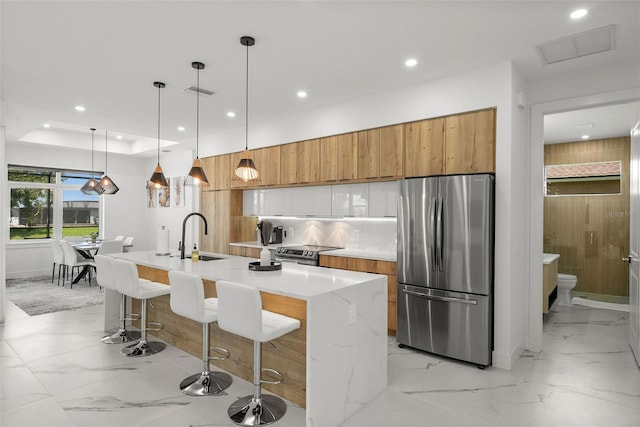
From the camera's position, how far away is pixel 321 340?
2334mm

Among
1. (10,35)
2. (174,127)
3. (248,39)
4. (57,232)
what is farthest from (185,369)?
(57,232)

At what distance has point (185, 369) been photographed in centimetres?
A: 336

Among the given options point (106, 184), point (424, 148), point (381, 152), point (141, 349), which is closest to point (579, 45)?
point (424, 148)

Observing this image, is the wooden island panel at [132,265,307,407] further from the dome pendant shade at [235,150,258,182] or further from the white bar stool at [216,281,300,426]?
the dome pendant shade at [235,150,258,182]

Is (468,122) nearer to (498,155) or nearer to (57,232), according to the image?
(498,155)

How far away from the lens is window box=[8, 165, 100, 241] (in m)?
7.81

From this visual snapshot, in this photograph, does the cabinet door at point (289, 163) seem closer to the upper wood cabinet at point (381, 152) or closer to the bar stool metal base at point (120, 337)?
the upper wood cabinet at point (381, 152)

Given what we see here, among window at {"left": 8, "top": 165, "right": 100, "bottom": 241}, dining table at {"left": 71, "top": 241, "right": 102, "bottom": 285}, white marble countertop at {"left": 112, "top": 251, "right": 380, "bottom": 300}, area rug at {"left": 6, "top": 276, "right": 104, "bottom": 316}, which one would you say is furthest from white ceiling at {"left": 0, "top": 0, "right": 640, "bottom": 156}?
window at {"left": 8, "top": 165, "right": 100, "bottom": 241}

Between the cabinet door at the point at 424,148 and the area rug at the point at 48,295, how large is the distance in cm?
513

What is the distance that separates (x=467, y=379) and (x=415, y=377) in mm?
447

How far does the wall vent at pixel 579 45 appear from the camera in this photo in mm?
2873

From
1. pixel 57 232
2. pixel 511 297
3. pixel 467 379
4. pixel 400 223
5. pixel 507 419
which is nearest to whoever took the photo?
pixel 507 419

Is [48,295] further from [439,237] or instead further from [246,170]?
[439,237]

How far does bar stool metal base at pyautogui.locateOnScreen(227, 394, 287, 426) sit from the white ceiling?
9.15ft
